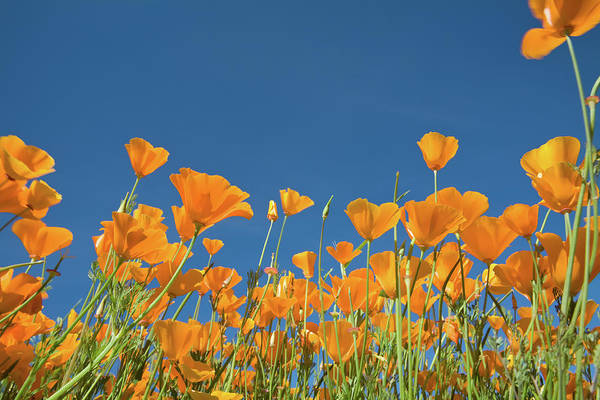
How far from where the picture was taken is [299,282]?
6.81 feet

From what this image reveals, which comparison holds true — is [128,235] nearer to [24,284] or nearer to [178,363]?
[24,284]

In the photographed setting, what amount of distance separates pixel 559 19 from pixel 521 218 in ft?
1.79

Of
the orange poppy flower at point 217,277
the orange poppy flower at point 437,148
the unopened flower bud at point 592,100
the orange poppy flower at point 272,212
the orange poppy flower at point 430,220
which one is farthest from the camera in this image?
the orange poppy flower at point 272,212

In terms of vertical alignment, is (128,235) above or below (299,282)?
below

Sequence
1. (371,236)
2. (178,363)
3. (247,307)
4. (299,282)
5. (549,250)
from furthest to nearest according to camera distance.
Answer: (299,282)
(247,307)
(178,363)
(371,236)
(549,250)

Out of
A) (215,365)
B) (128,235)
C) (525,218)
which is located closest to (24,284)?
(128,235)

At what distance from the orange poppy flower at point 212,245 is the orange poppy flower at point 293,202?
0.39m

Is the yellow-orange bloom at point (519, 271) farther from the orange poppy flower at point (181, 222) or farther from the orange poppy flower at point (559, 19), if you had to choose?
the orange poppy flower at point (181, 222)

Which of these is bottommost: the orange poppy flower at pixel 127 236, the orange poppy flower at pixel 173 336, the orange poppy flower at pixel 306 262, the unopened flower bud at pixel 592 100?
the orange poppy flower at pixel 173 336

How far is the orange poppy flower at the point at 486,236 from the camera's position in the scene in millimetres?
1251

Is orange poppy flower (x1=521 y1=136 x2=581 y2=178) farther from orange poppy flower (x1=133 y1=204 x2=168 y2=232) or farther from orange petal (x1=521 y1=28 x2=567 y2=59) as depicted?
orange poppy flower (x1=133 y1=204 x2=168 y2=232)

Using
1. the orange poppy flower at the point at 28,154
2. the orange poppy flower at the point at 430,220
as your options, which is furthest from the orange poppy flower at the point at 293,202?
the orange poppy flower at the point at 28,154

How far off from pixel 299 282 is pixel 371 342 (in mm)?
558

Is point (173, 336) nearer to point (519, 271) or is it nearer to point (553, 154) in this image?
point (519, 271)
